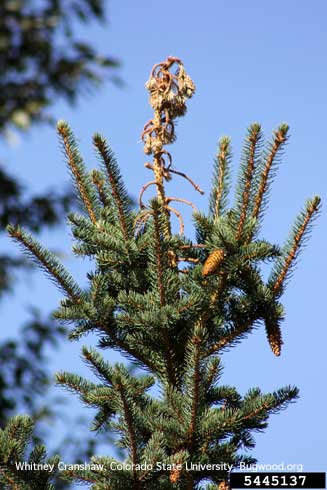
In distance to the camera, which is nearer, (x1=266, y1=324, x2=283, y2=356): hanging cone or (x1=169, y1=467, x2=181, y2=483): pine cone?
(x1=169, y1=467, x2=181, y2=483): pine cone

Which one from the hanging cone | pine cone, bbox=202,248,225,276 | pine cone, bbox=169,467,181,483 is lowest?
pine cone, bbox=169,467,181,483

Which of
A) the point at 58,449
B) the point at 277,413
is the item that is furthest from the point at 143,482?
the point at 277,413

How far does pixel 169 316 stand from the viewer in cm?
451

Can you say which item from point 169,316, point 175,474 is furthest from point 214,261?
point 175,474

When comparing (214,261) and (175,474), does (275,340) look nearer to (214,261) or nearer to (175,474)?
(214,261)

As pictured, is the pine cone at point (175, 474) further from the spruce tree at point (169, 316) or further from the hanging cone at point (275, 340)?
the hanging cone at point (275, 340)

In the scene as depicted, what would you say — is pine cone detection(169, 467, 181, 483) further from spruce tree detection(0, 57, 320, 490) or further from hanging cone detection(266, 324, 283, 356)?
hanging cone detection(266, 324, 283, 356)

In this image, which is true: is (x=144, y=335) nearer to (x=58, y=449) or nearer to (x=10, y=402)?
(x=58, y=449)

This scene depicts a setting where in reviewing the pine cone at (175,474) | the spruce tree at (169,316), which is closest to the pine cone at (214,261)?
the spruce tree at (169,316)

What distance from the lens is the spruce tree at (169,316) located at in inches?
174

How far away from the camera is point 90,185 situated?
508 cm

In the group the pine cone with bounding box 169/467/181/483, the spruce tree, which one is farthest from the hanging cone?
the pine cone with bounding box 169/467/181/483

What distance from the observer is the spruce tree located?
14.5 ft

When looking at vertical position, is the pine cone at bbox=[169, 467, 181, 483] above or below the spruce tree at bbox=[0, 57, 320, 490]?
below
